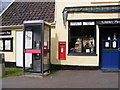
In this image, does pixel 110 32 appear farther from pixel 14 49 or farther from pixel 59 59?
pixel 14 49

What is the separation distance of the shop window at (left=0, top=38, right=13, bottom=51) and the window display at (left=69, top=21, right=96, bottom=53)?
4302 millimetres

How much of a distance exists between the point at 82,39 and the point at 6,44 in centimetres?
529

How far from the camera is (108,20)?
10414mm

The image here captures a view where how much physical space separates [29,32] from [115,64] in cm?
494

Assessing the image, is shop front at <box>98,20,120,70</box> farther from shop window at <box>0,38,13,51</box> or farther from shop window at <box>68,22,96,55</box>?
shop window at <box>0,38,13,51</box>

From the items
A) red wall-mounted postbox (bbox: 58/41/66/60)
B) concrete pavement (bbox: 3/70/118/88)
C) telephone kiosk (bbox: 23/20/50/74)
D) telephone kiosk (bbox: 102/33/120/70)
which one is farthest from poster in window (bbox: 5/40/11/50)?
telephone kiosk (bbox: 102/33/120/70)

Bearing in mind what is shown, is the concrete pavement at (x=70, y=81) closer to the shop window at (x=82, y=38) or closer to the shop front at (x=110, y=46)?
the shop front at (x=110, y=46)

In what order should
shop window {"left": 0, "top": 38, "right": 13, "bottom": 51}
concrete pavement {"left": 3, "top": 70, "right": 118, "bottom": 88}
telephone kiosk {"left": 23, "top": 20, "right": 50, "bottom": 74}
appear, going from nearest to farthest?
concrete pavement {"left": 3, "top": 70, "right": 118, "bottom": 88}
telephone kiosk {"left": 23, "top": 20, "right": 50, "bottom": 74}
shop window {"left": 0, "top": 38, "right": 13, "bottom": 51}

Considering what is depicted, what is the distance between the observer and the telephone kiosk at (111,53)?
1061 cm

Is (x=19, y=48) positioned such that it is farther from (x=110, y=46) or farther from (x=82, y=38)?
(x=110, y=46)

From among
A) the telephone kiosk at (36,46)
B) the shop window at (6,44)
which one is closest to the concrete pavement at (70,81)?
the telephone kiosk at (36,46)

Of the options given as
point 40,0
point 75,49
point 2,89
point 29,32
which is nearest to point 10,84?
point 2,89

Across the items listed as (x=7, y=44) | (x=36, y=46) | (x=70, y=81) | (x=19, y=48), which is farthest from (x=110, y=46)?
(x=7, y=44)

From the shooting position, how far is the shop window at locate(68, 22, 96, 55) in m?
10.8
